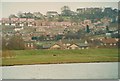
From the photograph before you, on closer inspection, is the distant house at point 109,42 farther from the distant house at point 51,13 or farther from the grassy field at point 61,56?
the distant house at point 51,13

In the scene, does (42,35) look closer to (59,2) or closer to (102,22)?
(59,2)

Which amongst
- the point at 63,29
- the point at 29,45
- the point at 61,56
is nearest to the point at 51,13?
the point at 63,29

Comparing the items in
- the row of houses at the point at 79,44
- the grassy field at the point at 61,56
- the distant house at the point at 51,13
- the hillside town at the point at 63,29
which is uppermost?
the distant house at the point at 51,13

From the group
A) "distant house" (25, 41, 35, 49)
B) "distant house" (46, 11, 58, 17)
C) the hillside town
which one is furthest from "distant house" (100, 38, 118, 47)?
"distant house" (25, 41, 35, 49)

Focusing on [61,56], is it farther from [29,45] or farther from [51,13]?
[51,13]

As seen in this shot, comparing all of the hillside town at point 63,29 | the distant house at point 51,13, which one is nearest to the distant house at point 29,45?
the hillside town at point 63,29

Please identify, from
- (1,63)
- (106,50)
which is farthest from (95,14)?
(1,63)
